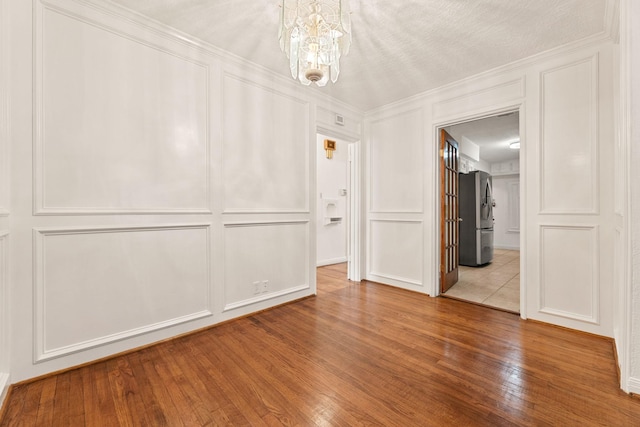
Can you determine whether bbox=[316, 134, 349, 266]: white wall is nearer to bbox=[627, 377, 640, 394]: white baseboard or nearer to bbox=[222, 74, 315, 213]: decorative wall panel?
bbox=[222, 74, 315, 213]: decorative wall panel

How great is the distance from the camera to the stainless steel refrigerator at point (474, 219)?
555 centimetres

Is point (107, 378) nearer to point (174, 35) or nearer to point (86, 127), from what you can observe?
point (86, 127)

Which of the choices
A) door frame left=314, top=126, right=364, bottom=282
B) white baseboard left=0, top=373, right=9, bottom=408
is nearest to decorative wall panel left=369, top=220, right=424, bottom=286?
door frame left=314, top=126, right=364, bottom=282

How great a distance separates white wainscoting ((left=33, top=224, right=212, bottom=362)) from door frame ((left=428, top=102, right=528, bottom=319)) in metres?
2.78

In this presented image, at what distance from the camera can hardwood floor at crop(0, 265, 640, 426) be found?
1487 millimetres

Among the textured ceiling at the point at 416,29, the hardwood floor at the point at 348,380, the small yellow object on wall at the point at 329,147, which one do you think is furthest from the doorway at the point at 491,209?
the small yellow object on wall at the point at 329,147

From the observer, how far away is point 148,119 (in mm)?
2283

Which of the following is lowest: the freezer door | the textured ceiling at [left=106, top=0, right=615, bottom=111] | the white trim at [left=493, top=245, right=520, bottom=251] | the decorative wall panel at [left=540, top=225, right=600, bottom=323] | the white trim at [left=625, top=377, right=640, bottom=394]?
the white trim at [left=493, top=245, right=520, bottom=251]

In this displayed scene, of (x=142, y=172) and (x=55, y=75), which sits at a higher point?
(x=55, y=75)

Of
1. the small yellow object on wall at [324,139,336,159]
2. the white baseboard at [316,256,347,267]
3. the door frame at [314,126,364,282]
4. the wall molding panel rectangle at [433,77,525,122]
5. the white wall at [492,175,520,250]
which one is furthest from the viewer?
the white wall at [492,175,520,250]

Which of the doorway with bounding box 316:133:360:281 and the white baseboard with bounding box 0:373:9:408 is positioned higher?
the doorway with bounding box 316:133:360:281

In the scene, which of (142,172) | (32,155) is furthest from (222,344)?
(32,155)

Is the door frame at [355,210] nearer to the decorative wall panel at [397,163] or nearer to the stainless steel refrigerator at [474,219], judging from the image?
the decorative wall panel at [397,163]

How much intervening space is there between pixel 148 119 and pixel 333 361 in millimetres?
2438
